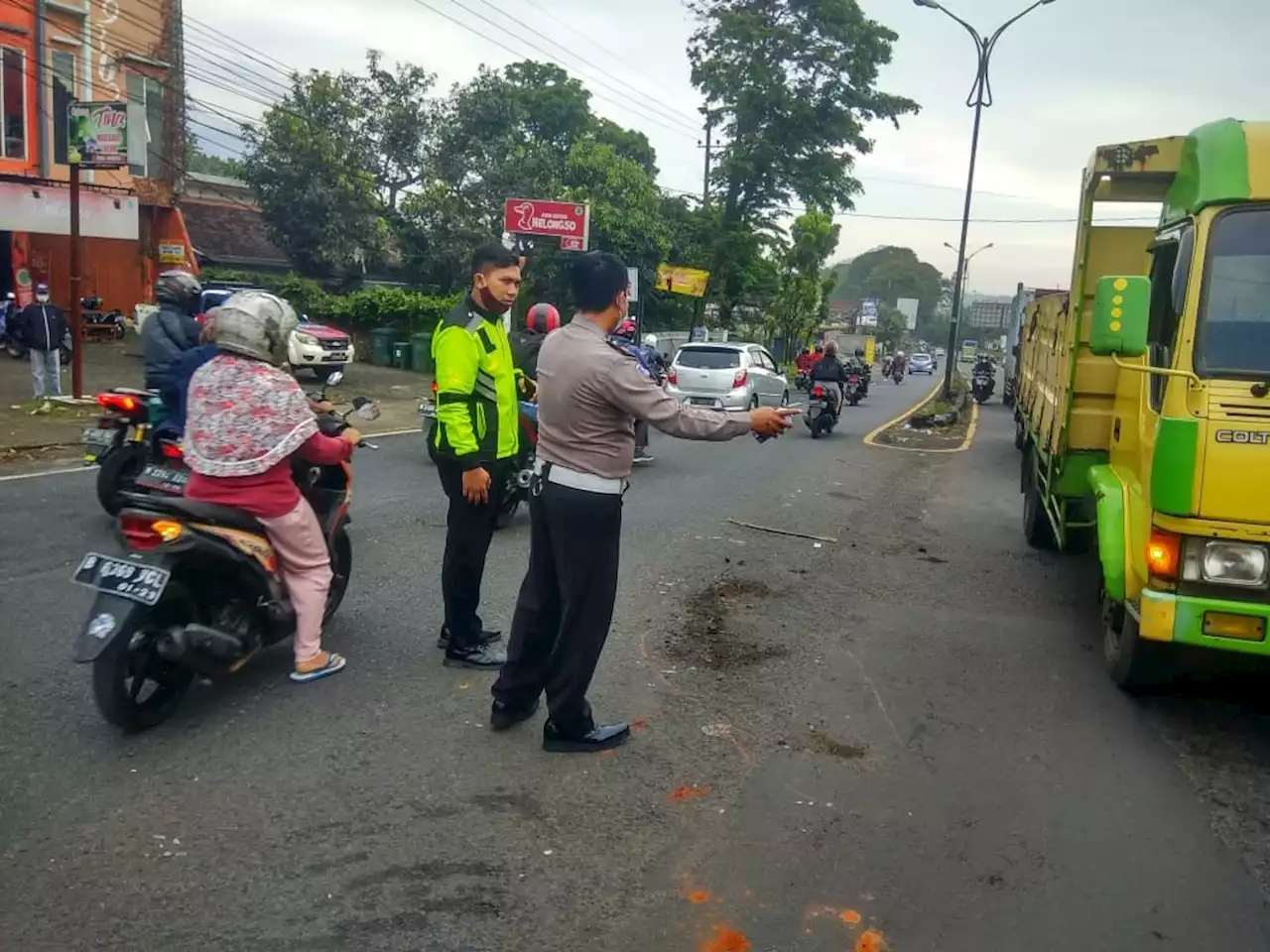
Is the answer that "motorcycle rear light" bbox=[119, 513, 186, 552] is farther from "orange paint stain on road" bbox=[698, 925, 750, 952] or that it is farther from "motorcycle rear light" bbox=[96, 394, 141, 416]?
"motorcycle rear light" bbox=[96, 394, 141, 416]

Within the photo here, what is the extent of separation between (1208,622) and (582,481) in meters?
2.60

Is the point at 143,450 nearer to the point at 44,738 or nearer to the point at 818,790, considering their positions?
the point at 44,738

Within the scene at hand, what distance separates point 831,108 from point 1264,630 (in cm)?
3823

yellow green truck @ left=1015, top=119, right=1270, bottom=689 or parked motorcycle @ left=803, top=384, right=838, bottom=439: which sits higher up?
yellow green truck @ left=1015, top=119, right=1270, bottom=689

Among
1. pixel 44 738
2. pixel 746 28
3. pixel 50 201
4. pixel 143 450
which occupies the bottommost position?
pixel 44 738

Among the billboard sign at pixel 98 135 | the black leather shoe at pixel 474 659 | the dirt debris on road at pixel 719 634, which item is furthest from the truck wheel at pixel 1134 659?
the billboard sign at pixel 98 135

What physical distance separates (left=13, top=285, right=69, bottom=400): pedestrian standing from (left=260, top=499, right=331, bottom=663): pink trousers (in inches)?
433

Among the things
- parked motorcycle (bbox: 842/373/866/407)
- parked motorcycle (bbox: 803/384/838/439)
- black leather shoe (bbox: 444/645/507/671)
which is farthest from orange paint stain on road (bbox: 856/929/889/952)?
parked motorcycle (bbox: 842/373/866/407)

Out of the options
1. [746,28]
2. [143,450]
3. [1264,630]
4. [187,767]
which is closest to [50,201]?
[143,450]

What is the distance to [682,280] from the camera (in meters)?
34.8

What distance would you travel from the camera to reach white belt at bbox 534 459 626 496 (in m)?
3.99

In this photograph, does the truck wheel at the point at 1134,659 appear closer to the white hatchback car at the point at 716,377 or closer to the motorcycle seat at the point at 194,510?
the motorcycle seat at the point at 194,510

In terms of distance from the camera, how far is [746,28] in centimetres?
3838

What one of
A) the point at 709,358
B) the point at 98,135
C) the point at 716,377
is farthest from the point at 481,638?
the point at 709,358
